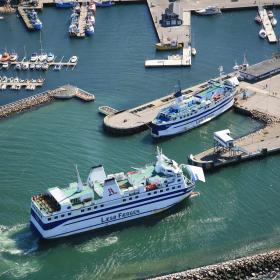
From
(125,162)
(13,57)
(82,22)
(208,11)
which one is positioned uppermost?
(208,11)

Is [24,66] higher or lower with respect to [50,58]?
lower

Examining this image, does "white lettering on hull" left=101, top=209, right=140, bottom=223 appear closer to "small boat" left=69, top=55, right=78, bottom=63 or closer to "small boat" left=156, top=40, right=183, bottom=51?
"small boat" left=69, top=55, right=78, bottom=63

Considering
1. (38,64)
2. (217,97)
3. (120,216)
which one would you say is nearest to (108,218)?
(120,216)

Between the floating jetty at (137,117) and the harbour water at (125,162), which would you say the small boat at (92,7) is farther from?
the floating jetty at (137,117)

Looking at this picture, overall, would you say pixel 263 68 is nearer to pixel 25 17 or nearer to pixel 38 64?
Answer: pixel 38 64

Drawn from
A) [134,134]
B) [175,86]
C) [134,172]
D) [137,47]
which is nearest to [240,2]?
[137,47]

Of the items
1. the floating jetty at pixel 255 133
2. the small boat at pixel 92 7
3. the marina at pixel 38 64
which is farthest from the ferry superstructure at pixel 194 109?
the small boat at pixel 92 7
